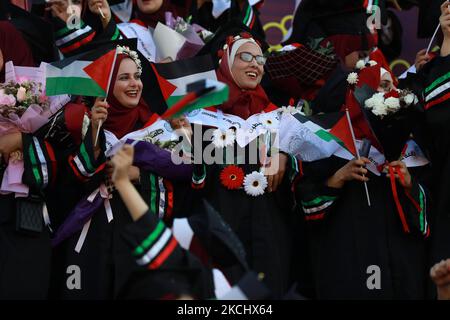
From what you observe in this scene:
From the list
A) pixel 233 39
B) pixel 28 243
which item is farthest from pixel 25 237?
pixel 233 39

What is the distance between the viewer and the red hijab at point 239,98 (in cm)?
719

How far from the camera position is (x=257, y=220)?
667 centimetres

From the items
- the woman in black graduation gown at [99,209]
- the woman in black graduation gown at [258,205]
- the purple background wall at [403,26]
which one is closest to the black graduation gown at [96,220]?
the woman in black graduation gown at [99,209]

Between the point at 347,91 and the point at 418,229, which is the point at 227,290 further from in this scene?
the point at 347,91

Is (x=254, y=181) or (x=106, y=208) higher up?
(x=254, y=181)

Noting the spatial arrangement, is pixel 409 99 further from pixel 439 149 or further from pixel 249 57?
Result: pixel 249 57

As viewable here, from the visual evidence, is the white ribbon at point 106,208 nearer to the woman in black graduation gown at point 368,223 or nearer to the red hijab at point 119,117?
the red hijab at point 119,117

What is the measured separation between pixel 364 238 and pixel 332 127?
0.79m

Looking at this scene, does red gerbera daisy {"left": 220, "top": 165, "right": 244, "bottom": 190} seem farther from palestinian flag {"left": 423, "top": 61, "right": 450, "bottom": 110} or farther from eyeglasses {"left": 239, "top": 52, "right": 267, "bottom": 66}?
palestinian flag {"left": 423, "top": 61, "right": 450, "bottom": 110}

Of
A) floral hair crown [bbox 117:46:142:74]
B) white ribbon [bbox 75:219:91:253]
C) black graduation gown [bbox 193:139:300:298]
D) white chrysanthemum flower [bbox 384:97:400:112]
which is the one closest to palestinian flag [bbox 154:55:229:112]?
Answer: floral hair crown [bbox 117:46:142:74]

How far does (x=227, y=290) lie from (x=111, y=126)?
2273 millimetres

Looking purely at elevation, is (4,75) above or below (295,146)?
above

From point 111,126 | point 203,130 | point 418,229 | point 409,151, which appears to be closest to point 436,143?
point 409,151
